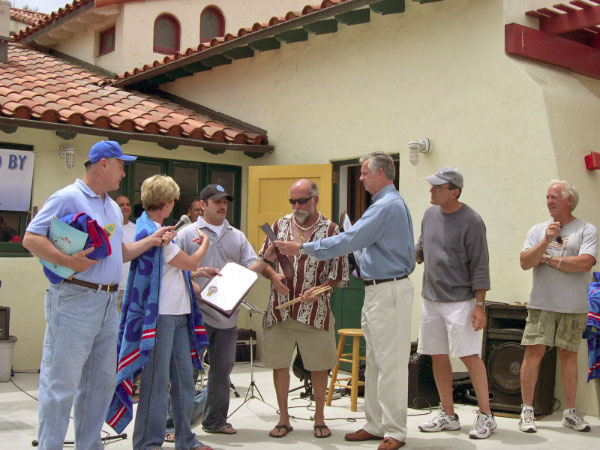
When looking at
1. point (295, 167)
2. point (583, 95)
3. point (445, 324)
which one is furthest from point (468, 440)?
point (295, 167)

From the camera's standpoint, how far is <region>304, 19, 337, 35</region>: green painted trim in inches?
348

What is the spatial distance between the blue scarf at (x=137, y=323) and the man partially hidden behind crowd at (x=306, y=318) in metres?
1.17

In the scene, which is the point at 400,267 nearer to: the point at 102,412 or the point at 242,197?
the point at 102,412

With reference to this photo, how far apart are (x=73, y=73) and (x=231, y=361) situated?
7.47 metres

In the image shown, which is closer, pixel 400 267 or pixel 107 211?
pixel 107 211

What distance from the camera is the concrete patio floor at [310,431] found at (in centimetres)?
552

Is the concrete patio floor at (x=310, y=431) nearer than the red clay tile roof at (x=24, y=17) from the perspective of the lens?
Yes

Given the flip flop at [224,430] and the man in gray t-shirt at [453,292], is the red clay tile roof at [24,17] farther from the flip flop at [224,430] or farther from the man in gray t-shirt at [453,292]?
the man in gray t-shirt at [453,292]

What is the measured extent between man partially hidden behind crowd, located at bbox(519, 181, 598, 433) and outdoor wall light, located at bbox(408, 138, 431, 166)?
1921 mm

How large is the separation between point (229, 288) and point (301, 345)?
0.77m

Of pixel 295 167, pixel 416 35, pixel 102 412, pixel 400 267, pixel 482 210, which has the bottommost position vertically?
pixel 102 412

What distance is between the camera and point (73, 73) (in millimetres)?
11750

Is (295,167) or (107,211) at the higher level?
(295,167)

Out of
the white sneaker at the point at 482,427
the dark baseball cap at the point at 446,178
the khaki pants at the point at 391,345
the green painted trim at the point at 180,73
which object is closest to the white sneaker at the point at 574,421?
the white sneaker at the point at 482,427
